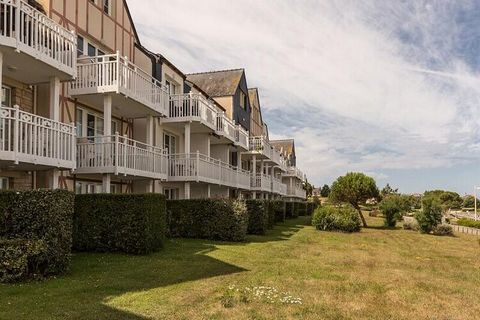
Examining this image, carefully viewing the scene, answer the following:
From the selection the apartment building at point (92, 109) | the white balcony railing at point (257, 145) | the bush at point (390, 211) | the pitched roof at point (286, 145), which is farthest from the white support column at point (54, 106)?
the pitched roof at point (286, 145)

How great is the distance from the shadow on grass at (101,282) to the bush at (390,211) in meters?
26.4

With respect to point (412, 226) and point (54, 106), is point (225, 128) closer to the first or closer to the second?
point (54, 106)

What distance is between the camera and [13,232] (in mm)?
9914

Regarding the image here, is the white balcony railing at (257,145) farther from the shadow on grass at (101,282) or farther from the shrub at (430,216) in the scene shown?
the shadow on grass at (101,282)

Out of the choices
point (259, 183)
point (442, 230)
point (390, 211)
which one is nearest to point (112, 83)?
point (259, 183)

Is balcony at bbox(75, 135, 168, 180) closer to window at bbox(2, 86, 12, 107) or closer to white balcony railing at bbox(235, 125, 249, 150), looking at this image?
window at bbox(2, 86, 12, 107)

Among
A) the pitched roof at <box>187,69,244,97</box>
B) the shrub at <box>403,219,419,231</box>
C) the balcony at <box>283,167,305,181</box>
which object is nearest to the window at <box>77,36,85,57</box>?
the pitched roof at <box>187,69,244,97</box>

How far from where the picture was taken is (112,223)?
13.8 metres

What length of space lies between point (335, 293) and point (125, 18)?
15738mm

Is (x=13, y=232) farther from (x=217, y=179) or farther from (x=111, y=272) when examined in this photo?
(x=217, y=179)

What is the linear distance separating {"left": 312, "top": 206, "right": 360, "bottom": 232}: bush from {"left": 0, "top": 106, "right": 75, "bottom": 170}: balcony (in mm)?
20170

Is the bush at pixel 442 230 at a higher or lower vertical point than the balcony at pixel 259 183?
lower

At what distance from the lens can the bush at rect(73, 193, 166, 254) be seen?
541 inches

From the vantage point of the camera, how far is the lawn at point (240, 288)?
780 cm
